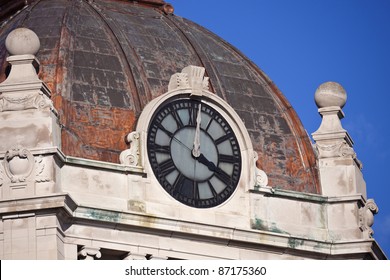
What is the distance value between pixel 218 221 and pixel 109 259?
11.7 feet

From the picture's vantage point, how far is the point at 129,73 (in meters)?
100

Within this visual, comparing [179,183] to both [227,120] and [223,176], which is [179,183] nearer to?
[223,176]

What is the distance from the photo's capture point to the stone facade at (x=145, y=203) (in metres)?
95.4

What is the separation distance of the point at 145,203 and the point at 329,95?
699 cm

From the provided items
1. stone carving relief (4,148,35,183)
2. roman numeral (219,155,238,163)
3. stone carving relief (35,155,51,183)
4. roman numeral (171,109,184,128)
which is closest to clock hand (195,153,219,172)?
roman numeral (219,155,238,163)

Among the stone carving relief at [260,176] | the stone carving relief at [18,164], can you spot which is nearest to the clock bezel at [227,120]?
the stone carving relief at [260,176]

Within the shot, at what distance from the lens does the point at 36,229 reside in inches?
3738

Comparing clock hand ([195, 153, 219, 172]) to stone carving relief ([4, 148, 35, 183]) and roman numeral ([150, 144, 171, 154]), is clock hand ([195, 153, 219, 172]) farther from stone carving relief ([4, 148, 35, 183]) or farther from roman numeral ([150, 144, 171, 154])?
stone carving relief ([4, 148, 35, 183])

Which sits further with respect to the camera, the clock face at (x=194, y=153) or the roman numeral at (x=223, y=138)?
the roman numeral at (x=223, y=138)

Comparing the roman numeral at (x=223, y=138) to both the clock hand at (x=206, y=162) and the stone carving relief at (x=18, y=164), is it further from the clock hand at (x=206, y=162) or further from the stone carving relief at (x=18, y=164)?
the stone carving relief at (x=18, y=164)

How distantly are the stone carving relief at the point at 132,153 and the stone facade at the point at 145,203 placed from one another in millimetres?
26

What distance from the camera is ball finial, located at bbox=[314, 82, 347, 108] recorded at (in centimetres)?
10200

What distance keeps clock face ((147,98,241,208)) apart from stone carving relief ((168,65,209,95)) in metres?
0.34

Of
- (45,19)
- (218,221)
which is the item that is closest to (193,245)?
(218,221)
